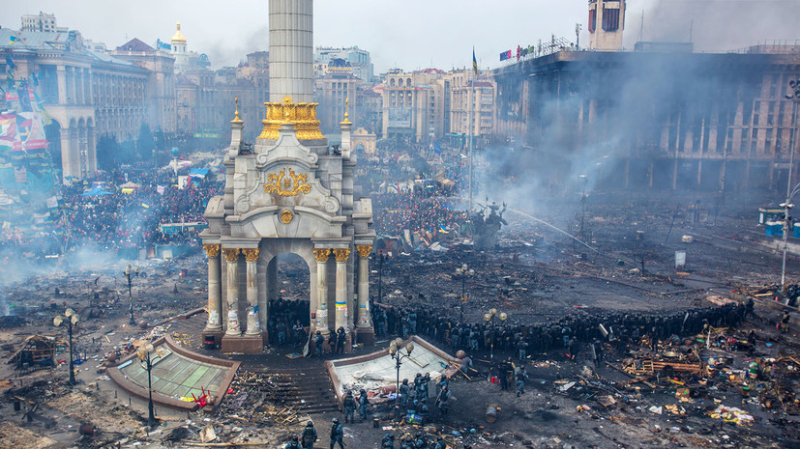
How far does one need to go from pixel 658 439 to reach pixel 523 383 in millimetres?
6132

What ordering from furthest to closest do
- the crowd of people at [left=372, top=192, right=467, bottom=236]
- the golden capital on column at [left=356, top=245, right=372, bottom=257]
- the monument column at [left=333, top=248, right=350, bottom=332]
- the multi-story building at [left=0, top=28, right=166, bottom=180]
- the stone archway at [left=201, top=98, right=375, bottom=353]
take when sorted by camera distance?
the multi-story building at [left=0, top=28, right=166, bottom=180] → the crowd of people at [left=372, top=192, right=467, bottom=236] → the golden capital on column at [left=356, top=245, right=372, bottom=257] → the monument column at [left=333, top=248, right=350, bottom=332] → the stone archway at [left=201, top=98, right=375, bottom=353]

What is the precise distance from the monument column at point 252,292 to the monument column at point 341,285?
11.6 ft

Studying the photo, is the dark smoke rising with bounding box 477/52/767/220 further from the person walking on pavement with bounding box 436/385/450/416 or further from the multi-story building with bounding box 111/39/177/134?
the multi-story building with bounding box 111/39/177/134

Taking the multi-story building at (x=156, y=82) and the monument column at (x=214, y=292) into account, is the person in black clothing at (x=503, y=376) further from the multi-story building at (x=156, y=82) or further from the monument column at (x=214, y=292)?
the multi-story building at (x=156, y=82)

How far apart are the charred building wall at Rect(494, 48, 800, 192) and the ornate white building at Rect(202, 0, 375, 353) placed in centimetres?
6792

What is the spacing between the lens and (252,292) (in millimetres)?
31516

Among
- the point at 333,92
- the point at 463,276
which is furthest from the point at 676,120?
the point at 333,92

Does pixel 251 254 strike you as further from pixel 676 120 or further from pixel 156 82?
pixel 156 82

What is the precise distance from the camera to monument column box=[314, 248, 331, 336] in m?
31.3

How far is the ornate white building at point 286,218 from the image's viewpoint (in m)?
31.0

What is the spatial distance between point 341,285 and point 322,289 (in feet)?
2.83

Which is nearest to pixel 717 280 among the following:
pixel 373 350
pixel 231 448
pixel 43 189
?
pixel 373 350

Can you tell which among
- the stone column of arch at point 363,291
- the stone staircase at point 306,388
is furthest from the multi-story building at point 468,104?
the stone staircase at point 306,388

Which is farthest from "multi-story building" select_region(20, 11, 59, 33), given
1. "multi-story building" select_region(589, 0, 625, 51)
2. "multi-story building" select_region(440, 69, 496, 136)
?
"multi-story building" select_region(589, 0, 625, 51)
